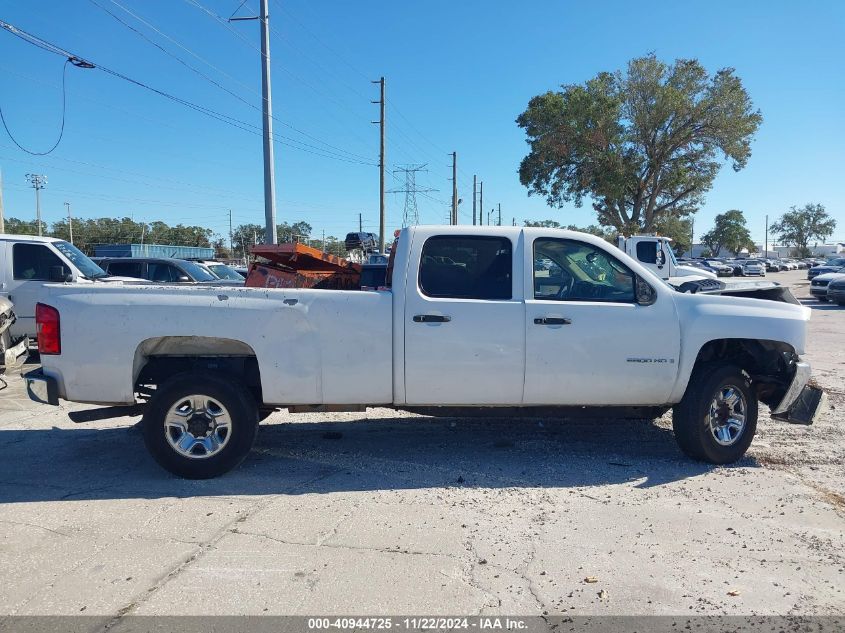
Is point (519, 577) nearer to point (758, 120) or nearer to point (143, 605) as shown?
point (143, 605)

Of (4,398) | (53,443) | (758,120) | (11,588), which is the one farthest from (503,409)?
(758,120)

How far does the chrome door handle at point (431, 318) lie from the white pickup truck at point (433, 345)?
1 cm

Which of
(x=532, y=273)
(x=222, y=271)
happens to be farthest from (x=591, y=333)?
(x=222, y=271)

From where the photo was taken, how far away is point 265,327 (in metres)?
4.94

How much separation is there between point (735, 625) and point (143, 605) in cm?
302

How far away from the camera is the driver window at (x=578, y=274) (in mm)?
5285

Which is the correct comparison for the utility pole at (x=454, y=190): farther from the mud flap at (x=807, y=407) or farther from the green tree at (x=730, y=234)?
the green tree at (x=730, y=234)

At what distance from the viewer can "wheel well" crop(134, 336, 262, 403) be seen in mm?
5047

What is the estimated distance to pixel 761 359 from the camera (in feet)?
18.7

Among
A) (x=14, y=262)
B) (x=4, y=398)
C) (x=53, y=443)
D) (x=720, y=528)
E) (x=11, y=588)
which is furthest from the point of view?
(x=14, y=262)

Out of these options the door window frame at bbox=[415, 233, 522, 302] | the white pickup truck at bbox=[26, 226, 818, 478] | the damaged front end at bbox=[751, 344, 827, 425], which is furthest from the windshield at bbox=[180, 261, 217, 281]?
the damaged front end at bbox=[751, 344, 827, 425]

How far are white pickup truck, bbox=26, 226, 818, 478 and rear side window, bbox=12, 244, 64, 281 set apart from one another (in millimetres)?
6476

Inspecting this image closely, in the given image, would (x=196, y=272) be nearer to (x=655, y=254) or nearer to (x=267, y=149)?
(x=267, y=149)

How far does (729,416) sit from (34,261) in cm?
1049
